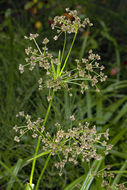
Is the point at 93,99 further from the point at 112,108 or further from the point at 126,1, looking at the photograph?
the point at 126,1

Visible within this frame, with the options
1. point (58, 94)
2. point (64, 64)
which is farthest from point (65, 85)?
point (58, 94)

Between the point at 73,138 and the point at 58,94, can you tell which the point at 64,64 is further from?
the point at 58,94

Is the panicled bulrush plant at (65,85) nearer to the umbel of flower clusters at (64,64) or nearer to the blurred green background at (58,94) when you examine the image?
the umbel of flower clusters at (64,64)

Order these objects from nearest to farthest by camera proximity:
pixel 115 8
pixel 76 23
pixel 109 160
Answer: pixel 76 23 → pixel 109 160 → pixel 115 8

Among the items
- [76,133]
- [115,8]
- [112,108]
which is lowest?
[76,133]

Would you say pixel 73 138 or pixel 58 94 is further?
pixel 58 94

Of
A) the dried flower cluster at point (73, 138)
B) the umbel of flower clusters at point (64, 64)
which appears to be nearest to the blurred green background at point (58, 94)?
the umbel of flower clusters at point (64, 64)

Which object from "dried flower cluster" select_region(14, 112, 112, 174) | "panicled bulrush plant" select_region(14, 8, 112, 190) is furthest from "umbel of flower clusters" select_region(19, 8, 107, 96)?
"dried flower cluster" select_region(14, 112, 112, 174)

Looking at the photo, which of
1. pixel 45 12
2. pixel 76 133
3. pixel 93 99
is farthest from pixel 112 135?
pixel 45 12

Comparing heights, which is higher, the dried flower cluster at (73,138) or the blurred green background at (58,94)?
the blurred green background at (58,94)
